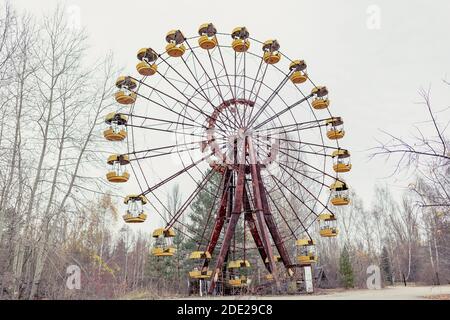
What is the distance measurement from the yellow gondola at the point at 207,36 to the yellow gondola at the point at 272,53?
289cm

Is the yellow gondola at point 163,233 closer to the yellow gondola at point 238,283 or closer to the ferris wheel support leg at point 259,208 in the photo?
the yellow gondola at point 238,283

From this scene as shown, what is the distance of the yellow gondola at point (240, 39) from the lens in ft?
61.5

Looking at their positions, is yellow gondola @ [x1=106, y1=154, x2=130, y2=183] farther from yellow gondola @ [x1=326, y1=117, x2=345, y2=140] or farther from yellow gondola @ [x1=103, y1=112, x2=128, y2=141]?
yellow gondola @ [x1=326, y1=117, x2=345, y2=140]

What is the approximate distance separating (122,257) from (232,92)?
31208mm

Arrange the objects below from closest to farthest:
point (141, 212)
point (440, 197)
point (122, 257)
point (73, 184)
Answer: point (440, 197)
point (73, 184)
point (141, 212)
point (122, 257)

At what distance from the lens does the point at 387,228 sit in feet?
146

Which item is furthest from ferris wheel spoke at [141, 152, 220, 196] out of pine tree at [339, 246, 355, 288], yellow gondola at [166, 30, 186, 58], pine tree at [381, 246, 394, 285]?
pine tree at [381, 246, 394, 285]

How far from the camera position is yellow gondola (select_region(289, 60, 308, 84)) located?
66.2ft

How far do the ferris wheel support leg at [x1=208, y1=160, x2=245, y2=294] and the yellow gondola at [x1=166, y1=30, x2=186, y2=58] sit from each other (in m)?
6.35

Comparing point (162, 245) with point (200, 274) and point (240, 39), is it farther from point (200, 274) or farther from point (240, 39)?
point (240, 39)

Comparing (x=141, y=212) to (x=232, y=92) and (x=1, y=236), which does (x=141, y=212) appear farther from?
(x=232, y=92)

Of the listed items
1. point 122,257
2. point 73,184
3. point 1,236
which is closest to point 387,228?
point 122,257

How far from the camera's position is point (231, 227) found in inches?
662
